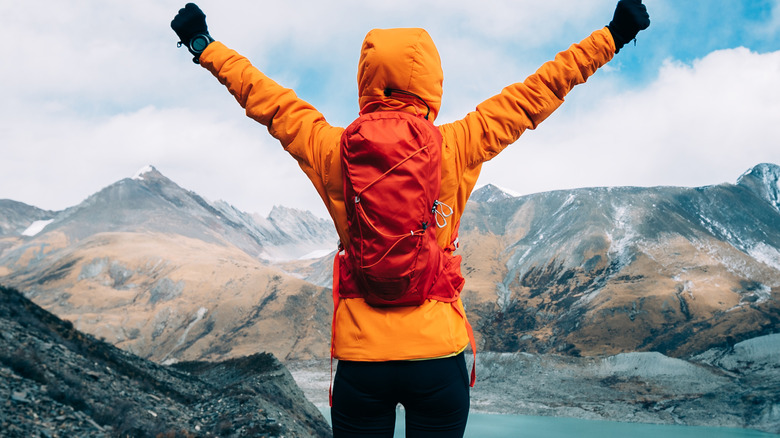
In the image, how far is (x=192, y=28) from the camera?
1.89 meters

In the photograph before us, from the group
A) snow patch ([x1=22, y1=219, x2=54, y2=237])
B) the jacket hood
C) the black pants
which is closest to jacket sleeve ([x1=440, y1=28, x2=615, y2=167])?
the jacket hood

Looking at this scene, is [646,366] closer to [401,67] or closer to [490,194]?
[401,67]

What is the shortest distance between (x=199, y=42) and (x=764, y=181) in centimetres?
7991

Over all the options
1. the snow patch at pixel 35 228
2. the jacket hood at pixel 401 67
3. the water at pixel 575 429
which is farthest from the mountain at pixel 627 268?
the snow patch at pixel 35 228

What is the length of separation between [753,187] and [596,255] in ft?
101

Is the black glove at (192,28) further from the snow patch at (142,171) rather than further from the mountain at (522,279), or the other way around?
the snow patch at (142,171)

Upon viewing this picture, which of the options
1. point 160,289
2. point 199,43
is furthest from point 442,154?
point 160,289

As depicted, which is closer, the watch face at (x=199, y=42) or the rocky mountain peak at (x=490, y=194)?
the watch face at (x=199, y=42)

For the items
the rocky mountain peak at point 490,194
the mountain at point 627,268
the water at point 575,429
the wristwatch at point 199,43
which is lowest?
the water at point 575,429

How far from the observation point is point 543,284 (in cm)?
4984

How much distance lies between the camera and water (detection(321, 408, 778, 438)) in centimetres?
2188

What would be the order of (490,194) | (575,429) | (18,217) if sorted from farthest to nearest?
(490,194) < (18,217) < (575,429)

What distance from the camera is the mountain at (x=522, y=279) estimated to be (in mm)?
39031

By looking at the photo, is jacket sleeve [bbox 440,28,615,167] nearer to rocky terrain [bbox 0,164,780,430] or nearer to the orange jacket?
the orange jacket
